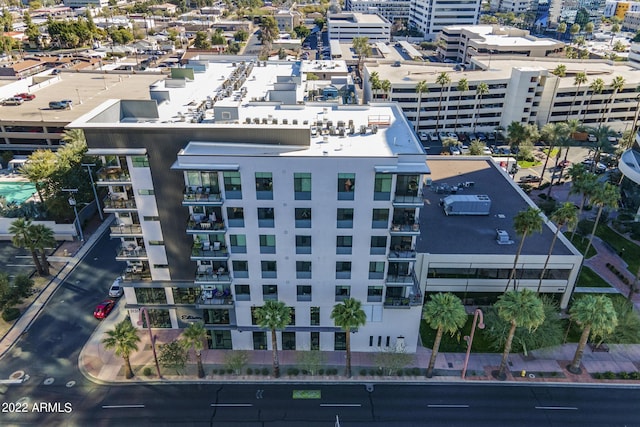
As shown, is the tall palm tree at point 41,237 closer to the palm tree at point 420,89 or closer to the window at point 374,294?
the window at point 374,294

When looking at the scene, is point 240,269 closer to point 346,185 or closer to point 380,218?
point 346,185

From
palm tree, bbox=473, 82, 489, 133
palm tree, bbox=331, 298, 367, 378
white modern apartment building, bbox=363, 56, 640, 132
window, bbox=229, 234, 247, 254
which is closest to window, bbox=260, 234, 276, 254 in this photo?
window, bbox=229, 234, 247, 254

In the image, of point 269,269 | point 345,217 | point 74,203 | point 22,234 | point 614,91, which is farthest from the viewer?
point 614,91

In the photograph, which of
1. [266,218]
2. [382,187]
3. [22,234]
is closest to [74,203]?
[22,234]

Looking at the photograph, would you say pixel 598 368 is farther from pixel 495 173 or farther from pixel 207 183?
pixel 207 183

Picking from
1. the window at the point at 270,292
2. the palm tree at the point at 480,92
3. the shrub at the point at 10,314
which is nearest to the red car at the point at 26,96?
the shrub at the point at 10,314

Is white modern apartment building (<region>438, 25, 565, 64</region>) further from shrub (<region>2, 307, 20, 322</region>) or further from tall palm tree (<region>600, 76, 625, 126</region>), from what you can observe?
shrub (<region>2, 307, 20, 322</region>)
